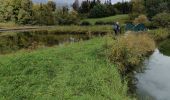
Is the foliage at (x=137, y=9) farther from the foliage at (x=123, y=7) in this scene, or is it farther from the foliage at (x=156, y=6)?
the foliage at (x=123, y=7)

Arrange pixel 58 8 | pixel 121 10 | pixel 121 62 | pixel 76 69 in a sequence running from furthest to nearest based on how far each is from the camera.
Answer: pixel 121 10, pixel 58 8, pixel 121 62, pixel 76 69

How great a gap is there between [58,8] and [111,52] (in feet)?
205

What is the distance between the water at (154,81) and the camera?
19.1 m

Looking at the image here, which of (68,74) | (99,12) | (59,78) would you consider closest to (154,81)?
(68,74)

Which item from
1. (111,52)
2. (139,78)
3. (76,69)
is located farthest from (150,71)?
(76,69)

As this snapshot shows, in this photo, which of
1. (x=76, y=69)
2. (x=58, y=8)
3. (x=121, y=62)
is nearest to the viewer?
(x=76, y=69)

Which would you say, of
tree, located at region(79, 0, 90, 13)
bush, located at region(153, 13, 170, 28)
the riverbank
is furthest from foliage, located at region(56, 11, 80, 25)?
the riverbank

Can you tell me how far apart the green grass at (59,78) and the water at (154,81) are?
217cm

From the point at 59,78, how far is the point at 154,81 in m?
9.02

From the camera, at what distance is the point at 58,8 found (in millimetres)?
84125

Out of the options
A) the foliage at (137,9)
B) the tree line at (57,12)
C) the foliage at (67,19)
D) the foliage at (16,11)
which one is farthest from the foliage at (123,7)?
the foliage at (16,11)

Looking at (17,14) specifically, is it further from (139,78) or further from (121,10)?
(139,78)

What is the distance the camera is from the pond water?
19.1 m

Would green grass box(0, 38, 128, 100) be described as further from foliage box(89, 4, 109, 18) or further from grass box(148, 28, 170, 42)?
foliage box(89, 4, 109, 18)
